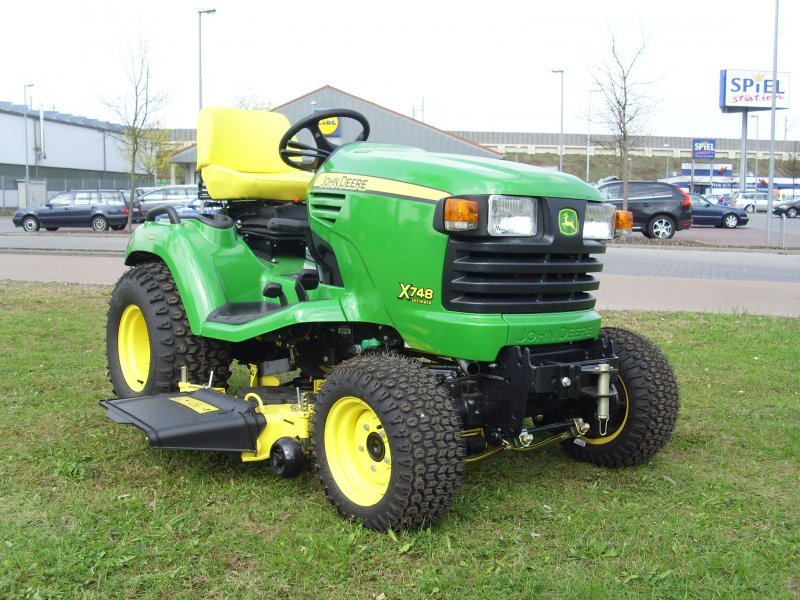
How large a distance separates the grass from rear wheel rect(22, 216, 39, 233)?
24.3 m

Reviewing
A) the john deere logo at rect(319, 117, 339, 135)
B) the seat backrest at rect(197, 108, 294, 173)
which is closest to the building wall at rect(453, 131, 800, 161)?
the john deere logo at rect(319, 117, 339, 135)

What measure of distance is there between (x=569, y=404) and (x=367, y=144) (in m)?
1.67

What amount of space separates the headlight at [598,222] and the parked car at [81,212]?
24472 mm

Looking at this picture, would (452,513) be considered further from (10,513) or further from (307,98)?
(307,98)

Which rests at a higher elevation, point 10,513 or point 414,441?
point 414,441

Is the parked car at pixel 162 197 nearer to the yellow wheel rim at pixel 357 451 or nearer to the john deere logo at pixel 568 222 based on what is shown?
the yellow wheel rim at pixel 357 451

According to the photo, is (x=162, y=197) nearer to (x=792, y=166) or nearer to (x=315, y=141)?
(x=315, y=141)

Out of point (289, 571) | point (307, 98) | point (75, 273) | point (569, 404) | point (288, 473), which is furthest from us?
point (307, 98)

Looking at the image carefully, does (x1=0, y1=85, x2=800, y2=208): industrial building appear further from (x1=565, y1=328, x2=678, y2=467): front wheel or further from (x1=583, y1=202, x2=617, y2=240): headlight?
(x1=583, y1=202, x2=617, y2=240): headlight

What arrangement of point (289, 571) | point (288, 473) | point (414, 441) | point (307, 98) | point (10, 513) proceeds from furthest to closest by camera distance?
point (307, 98), point (288, 473), point (10, 513), point (414, 441), point (289, 571)

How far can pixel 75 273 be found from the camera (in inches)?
526

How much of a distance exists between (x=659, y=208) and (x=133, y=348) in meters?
19.4

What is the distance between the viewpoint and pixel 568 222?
12.2ft

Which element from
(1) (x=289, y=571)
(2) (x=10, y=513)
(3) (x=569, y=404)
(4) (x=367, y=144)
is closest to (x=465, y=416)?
(3) (x=569, y=404)
